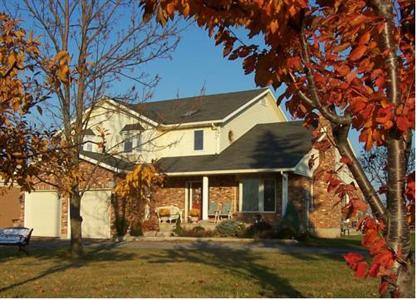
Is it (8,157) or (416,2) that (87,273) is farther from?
(416,2)

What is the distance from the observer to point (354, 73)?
3.38 metres

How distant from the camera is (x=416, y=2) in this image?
371cm

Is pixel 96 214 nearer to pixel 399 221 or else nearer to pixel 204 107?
pixel 204 107

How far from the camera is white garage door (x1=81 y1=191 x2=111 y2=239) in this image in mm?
27297

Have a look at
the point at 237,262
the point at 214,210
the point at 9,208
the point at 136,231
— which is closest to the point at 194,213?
the point at 214,210

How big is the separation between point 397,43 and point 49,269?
11.8 meters

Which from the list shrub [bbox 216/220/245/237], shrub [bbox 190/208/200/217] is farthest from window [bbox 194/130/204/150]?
shrub [bbox 216/220/245/237]

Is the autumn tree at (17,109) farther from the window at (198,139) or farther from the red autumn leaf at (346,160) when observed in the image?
the window at (198,139)

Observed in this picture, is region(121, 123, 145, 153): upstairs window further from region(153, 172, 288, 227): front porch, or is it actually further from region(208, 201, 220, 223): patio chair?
region(208, 201, 220, 223): patio chair

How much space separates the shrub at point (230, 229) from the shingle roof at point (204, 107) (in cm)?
520

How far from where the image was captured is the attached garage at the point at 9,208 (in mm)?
31594

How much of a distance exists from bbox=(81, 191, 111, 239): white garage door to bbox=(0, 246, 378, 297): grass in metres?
9.48

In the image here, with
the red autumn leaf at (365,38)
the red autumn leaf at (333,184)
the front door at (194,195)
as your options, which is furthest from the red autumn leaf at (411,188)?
the front door at (194,195)

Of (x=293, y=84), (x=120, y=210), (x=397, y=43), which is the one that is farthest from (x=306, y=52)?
(x=120, y=210)
